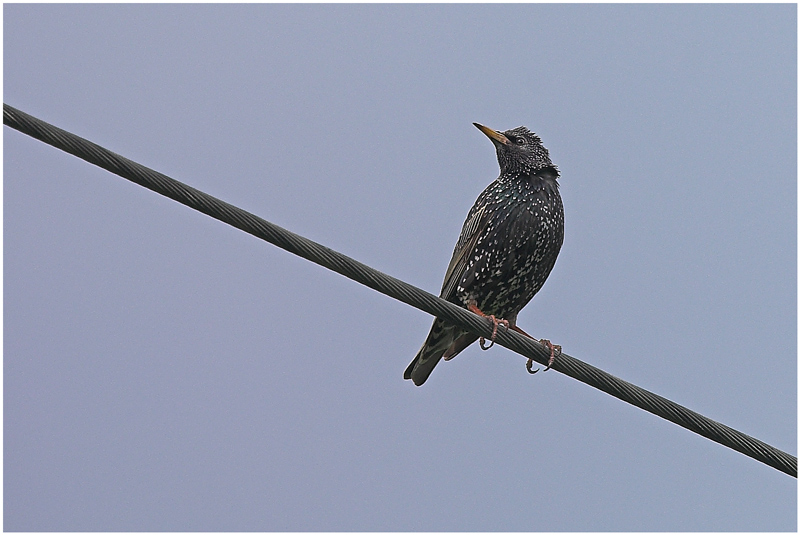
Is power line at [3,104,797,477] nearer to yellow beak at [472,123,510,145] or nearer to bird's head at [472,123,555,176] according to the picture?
bird's head at [472,123,555,176]

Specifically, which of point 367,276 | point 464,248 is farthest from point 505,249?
point 367,276

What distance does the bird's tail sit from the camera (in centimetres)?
629

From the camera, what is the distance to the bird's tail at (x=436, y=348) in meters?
6.29

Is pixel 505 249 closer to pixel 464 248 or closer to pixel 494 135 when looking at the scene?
pixel 464 248

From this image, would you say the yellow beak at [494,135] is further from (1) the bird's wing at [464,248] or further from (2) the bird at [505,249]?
(1) the bird's wing at [464,248]

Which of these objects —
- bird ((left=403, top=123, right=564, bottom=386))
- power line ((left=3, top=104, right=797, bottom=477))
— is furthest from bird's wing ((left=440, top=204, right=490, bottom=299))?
power line ((left=3, top=104, right=797, bottom=477))

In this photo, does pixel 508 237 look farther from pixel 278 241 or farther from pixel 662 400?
pixel 278 241

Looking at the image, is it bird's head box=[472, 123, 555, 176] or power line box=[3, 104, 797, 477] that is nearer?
power line box=[3, 104, 797, 477]

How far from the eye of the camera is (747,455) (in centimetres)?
431

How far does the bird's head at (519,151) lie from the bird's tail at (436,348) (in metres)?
1.06

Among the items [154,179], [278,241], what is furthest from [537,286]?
[154,179]

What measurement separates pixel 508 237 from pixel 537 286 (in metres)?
0.39

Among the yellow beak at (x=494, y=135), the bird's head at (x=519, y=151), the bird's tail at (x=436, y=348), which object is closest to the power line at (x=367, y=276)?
the bird's tail at (x=436, y=348)

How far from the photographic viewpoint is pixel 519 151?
6.60 m
